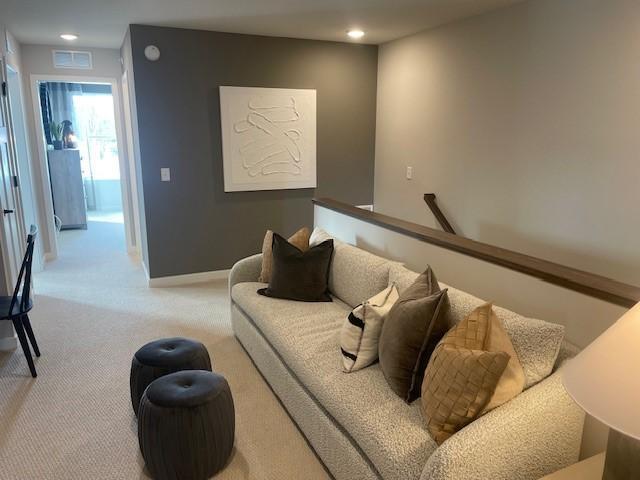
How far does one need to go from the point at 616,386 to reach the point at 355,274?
6.09 feet

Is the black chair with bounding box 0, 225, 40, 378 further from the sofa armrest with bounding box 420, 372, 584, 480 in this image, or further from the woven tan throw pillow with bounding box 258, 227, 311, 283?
the sofa armrest with bounding box 420, 372, 584, 480

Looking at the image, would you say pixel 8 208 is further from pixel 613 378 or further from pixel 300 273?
pixel 613 378

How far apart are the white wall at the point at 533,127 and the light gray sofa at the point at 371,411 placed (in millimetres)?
1479

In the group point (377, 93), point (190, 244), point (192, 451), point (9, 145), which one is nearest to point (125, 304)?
point (190, 244)

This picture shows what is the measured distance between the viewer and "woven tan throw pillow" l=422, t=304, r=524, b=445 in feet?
5.17

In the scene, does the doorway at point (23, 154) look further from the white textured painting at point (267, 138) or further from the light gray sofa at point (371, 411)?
the light gray sofa at point (371, 411)

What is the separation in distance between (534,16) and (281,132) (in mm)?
2499

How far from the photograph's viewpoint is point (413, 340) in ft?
6.31

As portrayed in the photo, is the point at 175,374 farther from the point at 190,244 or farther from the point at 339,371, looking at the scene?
the point at 190,244

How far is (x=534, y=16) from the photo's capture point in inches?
133

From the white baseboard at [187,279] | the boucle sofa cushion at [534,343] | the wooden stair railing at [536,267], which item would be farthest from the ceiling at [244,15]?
the boucle sofa cushion at [534,343]

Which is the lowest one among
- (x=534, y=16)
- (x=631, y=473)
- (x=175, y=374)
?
(x=175, y=374)

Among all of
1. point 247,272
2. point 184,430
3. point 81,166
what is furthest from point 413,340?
point 81,166

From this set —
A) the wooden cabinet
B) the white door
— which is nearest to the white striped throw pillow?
the white door
